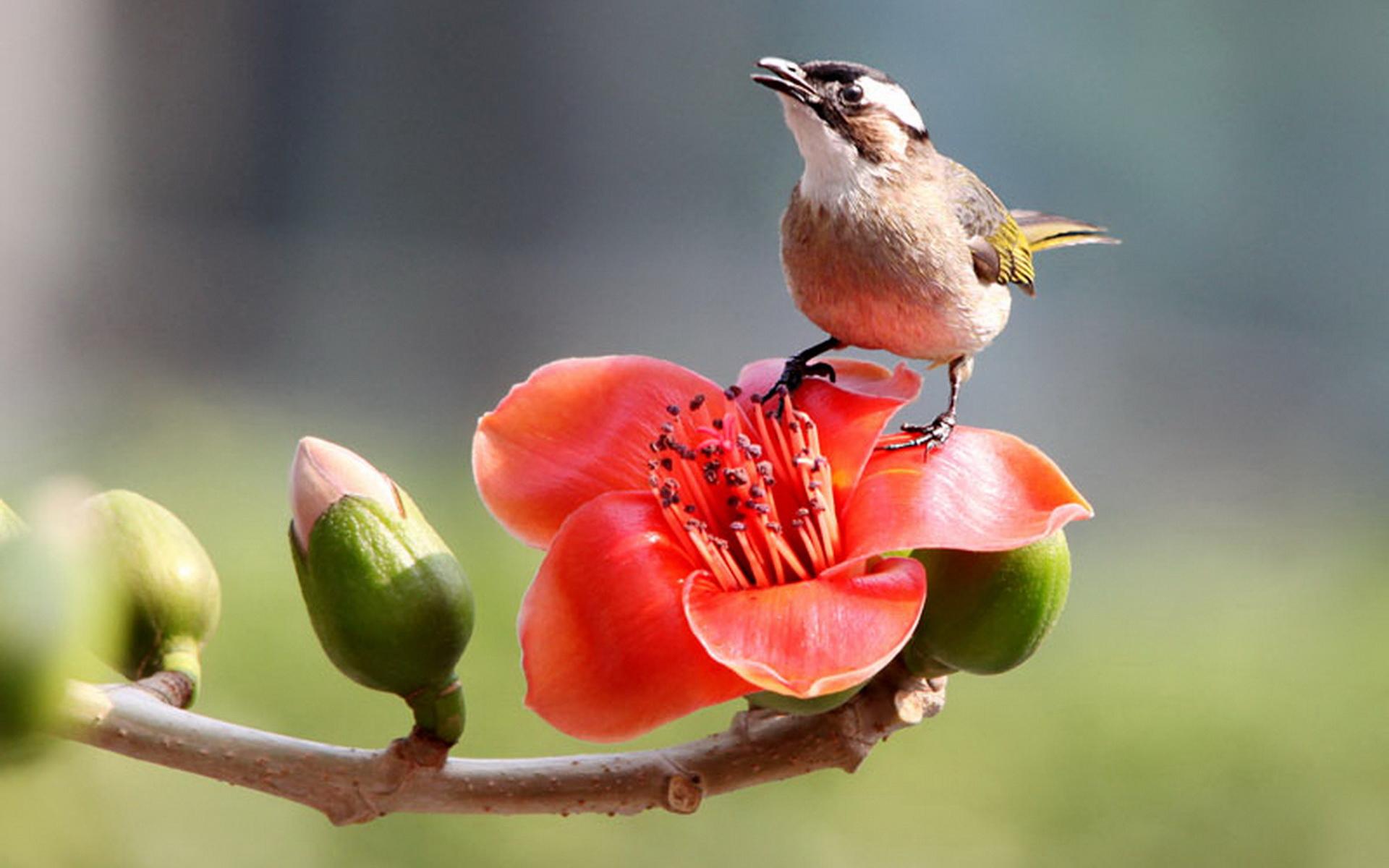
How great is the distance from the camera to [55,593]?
0.20 metres

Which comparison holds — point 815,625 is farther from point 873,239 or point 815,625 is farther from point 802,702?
point 873,239

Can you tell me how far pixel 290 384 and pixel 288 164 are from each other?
1.32 feet

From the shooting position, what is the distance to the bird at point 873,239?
45 centimetres

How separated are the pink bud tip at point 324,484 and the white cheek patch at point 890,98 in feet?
0.60

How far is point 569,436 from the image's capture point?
429 millimetres

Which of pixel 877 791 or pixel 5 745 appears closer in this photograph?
pixel 5 745

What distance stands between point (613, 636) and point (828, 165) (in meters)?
0.18

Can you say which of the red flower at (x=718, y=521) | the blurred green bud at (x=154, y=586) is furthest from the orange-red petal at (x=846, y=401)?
the blurred green bud at (x=154, y=586)

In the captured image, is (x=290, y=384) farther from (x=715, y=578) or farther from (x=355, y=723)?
(x=715, y=578)

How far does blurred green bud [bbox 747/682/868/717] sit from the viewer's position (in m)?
0.38

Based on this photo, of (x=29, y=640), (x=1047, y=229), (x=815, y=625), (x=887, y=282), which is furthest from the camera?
(x=1047, y=229)

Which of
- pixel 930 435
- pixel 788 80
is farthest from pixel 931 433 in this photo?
pixel 788 80

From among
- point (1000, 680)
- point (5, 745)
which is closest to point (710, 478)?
point (5, 745)

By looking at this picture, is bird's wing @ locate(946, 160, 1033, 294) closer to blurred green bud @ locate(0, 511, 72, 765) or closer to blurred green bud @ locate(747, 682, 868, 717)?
blurred green bud @ locate(747, 682, 868, 717)
